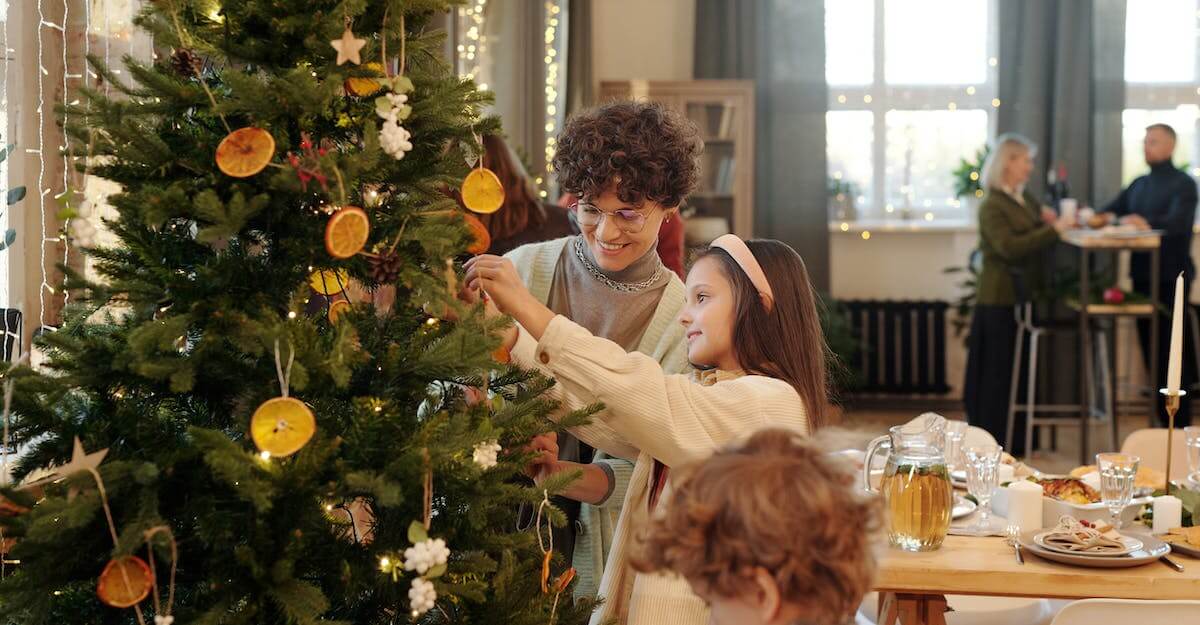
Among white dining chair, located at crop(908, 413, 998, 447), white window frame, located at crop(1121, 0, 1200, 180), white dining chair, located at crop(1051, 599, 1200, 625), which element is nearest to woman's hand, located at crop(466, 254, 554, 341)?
white dining chair, located at crop(1051, 599, 1200, 625)

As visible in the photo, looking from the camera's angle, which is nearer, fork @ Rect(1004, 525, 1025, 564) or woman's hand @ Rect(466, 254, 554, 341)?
woman's hand @ Rect(466, 254, 554, 341)

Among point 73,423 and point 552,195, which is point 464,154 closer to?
point 73,423

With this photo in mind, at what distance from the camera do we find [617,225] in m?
2.08

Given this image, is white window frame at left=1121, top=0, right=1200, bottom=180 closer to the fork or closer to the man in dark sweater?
the man in dark sweater

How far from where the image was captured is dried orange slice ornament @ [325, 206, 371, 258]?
1371mm

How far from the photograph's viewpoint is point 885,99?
7.79m

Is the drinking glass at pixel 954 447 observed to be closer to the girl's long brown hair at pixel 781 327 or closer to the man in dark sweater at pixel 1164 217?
the girl's long brown hair at pixel 781 327

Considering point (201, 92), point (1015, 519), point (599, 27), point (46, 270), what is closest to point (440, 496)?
point (201, 92)

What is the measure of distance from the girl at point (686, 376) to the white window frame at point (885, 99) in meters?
5.99

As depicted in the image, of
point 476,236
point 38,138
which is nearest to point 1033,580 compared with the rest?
point 476,236

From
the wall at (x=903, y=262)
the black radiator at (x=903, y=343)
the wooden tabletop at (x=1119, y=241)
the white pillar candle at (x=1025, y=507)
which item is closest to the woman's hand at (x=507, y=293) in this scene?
the white pillar candle at (x=1025, y=507)

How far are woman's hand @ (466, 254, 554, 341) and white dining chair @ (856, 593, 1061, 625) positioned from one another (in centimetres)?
136

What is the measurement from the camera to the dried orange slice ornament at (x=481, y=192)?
1.53m

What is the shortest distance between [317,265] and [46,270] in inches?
29.7
